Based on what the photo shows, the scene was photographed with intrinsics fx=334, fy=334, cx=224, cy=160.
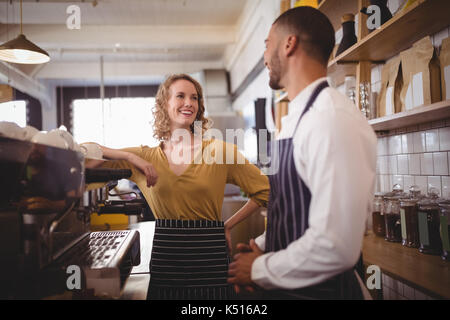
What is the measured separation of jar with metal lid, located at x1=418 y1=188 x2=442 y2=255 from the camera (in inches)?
54.0

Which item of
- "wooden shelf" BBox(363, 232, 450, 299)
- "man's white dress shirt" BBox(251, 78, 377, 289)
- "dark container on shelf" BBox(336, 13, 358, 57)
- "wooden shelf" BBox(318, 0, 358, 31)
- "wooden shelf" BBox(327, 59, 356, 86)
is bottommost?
"wooden shelf" BBox(363, 232, 450, 299)

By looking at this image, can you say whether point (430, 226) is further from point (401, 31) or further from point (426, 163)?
point (401, 31)

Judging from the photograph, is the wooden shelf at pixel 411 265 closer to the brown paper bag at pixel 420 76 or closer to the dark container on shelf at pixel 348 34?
the brown paper bag at pixel 420 76

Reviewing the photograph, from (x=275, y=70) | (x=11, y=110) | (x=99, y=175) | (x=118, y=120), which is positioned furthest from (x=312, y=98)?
(x=118, y=120)

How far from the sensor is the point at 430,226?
1.37 m

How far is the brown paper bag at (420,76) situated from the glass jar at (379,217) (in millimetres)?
507

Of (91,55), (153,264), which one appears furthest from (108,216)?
(91,55)

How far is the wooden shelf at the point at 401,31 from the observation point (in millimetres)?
1274

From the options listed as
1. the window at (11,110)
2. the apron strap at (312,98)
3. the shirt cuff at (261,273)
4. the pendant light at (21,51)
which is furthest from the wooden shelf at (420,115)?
the window at (11,110)

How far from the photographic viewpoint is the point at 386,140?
1979 millimetres

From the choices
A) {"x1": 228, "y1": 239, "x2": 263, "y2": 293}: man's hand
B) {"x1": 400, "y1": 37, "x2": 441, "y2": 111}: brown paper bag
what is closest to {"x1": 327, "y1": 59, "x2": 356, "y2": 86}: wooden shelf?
{"x1": 400, "y1": 37, "x2": 441, "y2": 111}: brown paper bag

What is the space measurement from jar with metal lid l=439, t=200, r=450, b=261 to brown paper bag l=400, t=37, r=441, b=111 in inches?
16.4

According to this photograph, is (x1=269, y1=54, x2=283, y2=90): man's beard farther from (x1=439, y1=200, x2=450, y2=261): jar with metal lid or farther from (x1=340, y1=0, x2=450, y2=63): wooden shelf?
(x1=439, y1=200, x2=450, y2=261): jar with metal lid
